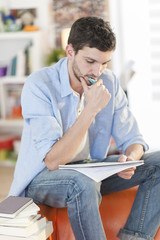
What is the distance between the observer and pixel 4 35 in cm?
411

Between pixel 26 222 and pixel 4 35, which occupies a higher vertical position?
pixel 4 35

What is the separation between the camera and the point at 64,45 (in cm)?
394

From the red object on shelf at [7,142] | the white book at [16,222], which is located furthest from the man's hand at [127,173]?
the red object on shelf at [7,142]

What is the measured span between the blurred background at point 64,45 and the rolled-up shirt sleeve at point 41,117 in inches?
81.8

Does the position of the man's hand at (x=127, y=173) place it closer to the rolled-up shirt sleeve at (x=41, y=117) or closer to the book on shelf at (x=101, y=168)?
the book on shelf at (x=101, y=168)

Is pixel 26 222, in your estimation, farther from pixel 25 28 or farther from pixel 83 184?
pixel 25 28

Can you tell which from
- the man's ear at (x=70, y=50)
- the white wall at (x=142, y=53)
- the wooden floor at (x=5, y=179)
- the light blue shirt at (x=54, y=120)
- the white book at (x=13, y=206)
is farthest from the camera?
the white wall at (x=142, y=53)

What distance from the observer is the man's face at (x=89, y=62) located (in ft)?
6.10

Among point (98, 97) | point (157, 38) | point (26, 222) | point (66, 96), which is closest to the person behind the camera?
point (26, 222)

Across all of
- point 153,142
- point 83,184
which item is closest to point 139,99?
point 153,142

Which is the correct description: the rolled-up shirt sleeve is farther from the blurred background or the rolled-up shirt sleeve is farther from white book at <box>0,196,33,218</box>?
the blurred background

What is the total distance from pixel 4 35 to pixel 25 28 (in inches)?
8.4

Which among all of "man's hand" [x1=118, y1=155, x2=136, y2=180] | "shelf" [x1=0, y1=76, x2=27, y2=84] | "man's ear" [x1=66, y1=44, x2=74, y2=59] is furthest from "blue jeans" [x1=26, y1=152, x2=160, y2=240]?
"shelf" [x1=0, y1=76, x2=27, y2=84]

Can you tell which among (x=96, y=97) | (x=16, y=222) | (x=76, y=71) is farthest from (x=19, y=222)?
(x=76, y=71)
